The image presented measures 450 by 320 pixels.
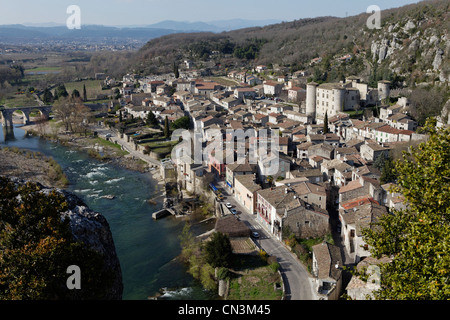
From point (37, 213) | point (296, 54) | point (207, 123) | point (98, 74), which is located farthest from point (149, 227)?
point (98, 74)

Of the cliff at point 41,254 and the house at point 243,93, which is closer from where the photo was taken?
the cliff at point 41,254

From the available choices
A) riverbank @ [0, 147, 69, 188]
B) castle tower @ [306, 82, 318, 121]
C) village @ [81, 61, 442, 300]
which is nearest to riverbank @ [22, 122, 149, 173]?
village @ [81, 61, 442, 300]

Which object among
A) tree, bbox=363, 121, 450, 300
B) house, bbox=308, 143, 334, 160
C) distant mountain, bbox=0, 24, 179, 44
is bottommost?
house, bbox=308, 143, 334, 160

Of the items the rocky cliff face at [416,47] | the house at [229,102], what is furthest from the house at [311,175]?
the house at [229,102]

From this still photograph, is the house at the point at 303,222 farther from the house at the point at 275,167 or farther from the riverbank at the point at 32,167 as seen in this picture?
the riverbank at the point at 32,167

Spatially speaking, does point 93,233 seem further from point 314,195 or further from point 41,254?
point 314,195

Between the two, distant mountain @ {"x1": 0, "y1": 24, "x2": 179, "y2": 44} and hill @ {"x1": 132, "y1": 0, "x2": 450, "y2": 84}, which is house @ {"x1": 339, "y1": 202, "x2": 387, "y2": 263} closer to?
hill @ {"x1": 132, "y1": 0, "x2": 450, "y2": 84}
